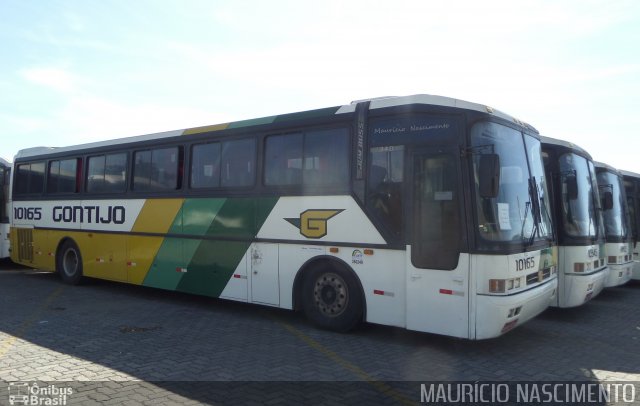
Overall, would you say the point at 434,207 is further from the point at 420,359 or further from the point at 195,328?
the point at 195,328

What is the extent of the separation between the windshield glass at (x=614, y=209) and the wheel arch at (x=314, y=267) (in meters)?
6.73

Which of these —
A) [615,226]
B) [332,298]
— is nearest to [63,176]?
[332,298]

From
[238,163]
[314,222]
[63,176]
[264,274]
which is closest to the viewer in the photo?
[314,222]

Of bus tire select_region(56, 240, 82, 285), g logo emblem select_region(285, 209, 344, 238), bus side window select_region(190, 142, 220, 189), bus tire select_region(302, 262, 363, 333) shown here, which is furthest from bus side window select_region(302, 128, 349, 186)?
bus tire select_region(56, 240, 82, 285)

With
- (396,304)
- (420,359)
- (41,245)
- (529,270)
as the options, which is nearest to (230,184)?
(396,304)

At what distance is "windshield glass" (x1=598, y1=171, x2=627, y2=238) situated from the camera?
1140 cm

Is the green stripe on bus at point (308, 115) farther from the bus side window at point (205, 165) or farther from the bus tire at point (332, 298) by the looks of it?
the bus tire at point (332, 298)

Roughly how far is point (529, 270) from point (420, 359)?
1.91 m

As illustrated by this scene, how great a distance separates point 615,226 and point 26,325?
460 inches

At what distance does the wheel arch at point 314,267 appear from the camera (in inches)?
291

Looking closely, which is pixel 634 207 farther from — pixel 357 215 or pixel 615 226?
pixel 357 215

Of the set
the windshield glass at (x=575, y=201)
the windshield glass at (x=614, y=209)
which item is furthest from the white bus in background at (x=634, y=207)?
the windshield glass at (x=575, y=201)

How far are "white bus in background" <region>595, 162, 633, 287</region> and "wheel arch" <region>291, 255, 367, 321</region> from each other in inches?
253

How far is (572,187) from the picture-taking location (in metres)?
9.05
